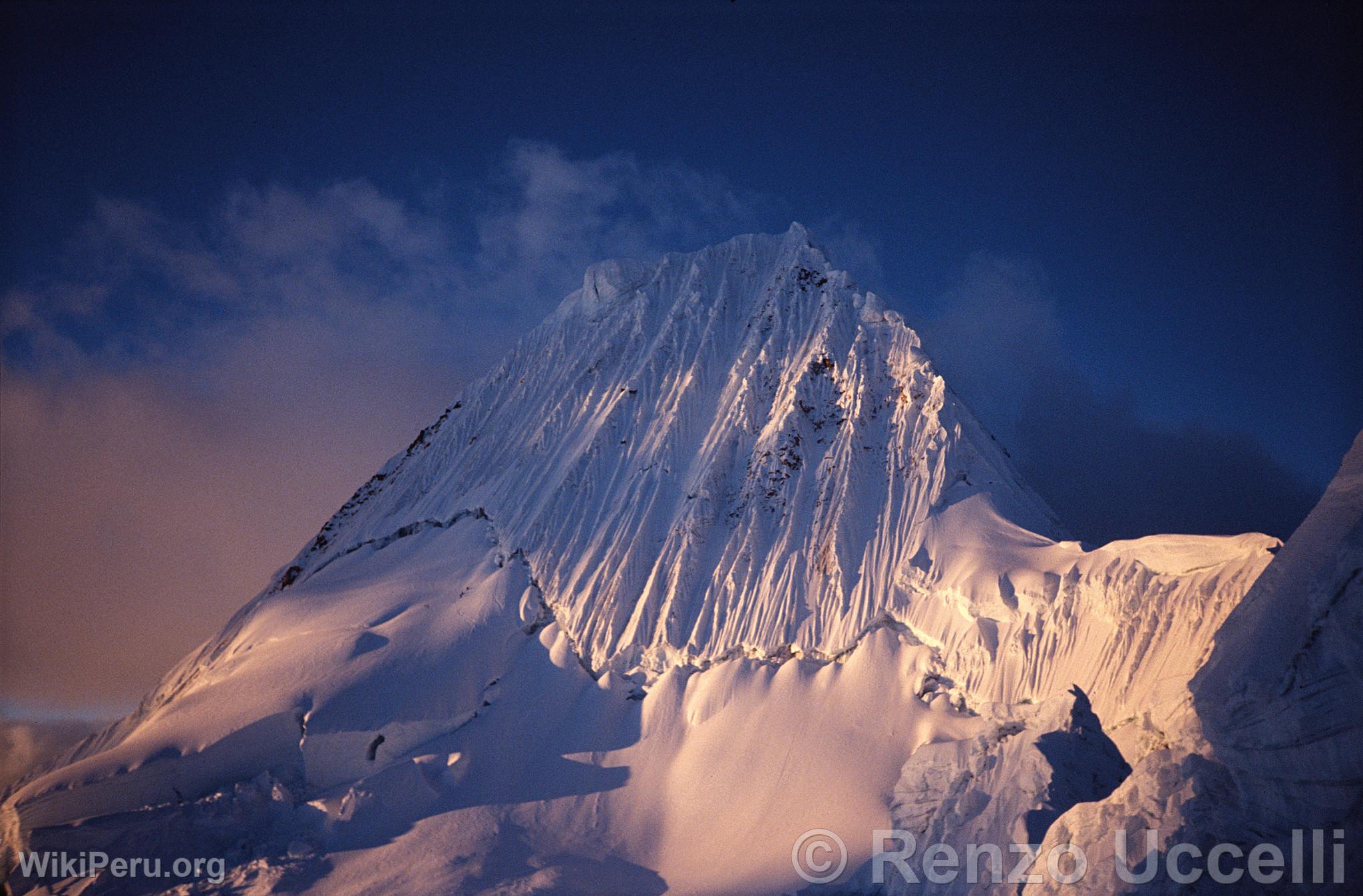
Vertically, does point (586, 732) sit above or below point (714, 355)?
below

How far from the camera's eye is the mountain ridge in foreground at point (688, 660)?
18969mm

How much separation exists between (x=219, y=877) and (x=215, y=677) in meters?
10.1

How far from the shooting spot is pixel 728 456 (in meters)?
32.6

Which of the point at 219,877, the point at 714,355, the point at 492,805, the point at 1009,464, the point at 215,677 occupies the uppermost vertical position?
the point at 714,355

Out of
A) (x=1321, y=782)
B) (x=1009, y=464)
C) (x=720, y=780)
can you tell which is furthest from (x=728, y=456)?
(x=1321, y=782)

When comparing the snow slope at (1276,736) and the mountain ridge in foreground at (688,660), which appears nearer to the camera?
the snow slope at (1276,736)

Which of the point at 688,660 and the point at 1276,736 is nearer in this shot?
the point at 1276,736

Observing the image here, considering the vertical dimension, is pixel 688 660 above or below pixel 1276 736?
above

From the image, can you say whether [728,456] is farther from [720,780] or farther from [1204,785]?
[1204,785]

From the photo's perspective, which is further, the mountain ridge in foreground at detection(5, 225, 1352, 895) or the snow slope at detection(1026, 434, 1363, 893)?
the mountain ridge in foreground at detection(5, 225, 1352, 895)

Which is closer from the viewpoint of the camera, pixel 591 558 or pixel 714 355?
pixel 591 558

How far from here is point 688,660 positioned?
86.8 feet

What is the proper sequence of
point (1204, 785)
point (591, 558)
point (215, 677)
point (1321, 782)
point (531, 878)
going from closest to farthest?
point (1321, 782)
point (1204, 785)
point (531, 878)
point (215, 677)
point (591, 558)

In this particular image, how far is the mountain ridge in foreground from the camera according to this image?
19.0 metres
